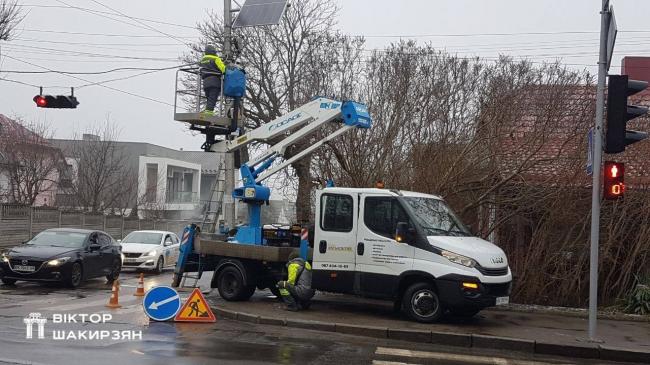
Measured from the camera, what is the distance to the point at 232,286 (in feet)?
43.8

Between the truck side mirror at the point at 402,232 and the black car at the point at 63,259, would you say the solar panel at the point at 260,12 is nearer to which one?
the black car at the point at 63,259

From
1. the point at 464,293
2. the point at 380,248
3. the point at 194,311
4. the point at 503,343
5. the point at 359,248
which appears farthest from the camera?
the point at 359,248

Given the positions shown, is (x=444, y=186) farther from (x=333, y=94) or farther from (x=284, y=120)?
(x=333, y=94)

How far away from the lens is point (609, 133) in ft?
33.4

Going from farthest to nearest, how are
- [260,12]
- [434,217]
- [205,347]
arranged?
[260,12] → [434,217] → [205,347]

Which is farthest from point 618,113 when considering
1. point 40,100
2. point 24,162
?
point 24,162

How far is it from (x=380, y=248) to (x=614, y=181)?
3999 mm

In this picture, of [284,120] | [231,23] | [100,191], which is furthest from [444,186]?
[100,191]

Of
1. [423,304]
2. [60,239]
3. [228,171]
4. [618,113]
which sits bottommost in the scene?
[423,304]

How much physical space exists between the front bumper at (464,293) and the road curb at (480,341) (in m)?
0.65

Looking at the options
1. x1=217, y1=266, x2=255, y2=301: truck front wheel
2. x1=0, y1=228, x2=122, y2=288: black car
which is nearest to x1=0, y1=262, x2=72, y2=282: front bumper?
x1=0, y1=228, x2=122, y2=288: black car

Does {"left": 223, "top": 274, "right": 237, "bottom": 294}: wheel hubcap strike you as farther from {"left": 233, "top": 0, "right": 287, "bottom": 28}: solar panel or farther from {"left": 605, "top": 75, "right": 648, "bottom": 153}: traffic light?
{"left": 233, "top": 0, "right": 287, "bottom": 28}: solar panel

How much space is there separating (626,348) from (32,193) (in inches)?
1323

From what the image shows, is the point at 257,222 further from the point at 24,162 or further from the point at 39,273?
the point at 24,162
